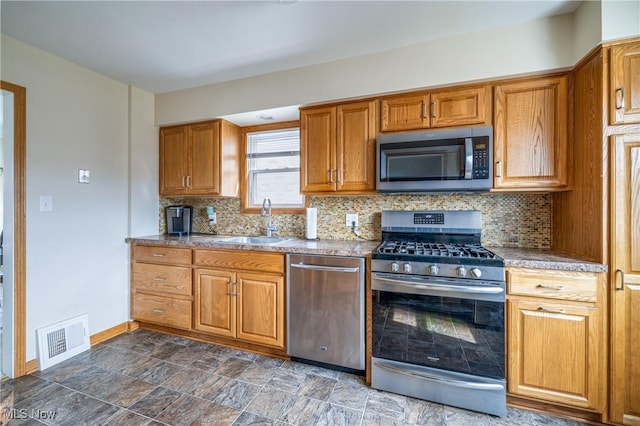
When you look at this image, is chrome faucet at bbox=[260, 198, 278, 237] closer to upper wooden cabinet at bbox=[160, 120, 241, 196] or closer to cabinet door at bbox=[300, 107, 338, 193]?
upper wooden cabinet at bbox=[160, 120, 241, 196]

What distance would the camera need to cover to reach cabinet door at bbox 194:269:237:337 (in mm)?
2387

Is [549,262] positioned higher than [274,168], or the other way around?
[274,168]

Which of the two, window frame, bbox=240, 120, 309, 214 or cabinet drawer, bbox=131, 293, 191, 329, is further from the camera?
window frame, bbox=240, 120, 309, 214

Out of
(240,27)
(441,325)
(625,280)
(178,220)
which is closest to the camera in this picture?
(625,280)

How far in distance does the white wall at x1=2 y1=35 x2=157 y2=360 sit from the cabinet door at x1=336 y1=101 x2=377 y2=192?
2160 mm

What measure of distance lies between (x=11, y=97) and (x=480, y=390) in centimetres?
377

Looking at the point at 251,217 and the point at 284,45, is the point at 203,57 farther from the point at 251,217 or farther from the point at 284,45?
the point at 251,217

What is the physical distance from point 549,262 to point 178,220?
10.6 ft

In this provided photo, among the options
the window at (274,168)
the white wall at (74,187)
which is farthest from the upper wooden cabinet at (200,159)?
the white wall at (74,187)

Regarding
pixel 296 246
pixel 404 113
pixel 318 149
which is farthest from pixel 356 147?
pixel 296 246

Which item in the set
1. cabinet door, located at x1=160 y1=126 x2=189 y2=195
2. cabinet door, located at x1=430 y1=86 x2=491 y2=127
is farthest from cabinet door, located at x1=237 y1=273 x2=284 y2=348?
cabinet door, located at x1=430 y1=86 x2=491 y2=127

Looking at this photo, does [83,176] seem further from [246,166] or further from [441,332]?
[441,332]

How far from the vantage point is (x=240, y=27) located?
192cm

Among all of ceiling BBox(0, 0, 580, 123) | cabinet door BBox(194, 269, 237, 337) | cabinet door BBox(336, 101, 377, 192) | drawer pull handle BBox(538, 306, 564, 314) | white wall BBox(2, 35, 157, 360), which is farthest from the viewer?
cabinet door BBox(194, 269, 237, 337)
